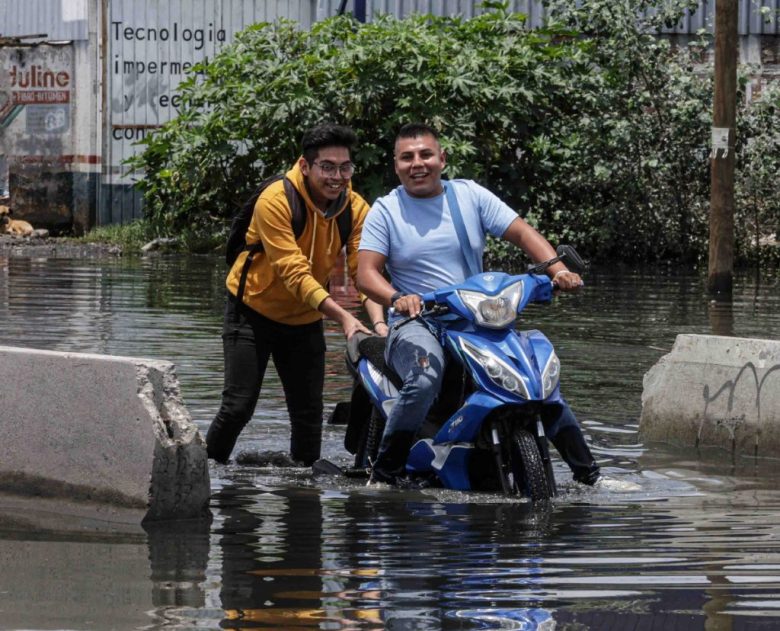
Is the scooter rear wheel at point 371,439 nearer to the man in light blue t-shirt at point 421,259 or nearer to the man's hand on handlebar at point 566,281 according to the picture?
the man in light blue t-shirt at point 421,259

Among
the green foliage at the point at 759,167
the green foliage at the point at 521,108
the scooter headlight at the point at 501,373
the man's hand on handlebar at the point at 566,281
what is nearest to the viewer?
the scooter headlight at the point at 501,373

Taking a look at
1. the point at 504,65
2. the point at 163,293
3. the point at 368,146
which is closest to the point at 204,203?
the point at 368,146

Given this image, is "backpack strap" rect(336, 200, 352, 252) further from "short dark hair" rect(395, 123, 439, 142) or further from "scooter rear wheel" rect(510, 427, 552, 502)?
Answer: "scooter rear wheel" rect(510, 427, 552, 502)

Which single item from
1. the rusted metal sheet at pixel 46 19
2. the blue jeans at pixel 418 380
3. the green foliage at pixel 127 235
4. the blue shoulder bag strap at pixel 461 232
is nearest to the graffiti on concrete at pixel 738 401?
the blue jeans at pixel 418 380

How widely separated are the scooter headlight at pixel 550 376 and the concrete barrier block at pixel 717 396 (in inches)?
77.7

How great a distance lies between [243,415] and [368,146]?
51.8ft

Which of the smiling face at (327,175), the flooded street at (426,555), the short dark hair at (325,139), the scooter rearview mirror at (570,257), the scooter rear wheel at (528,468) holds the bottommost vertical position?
the flooded street at (426,555)

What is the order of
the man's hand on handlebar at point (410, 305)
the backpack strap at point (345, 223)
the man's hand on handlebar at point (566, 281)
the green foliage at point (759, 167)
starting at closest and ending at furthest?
the man's hand on handlebar at point (410, 305)
the man's hand on handlebar at point (566, 281)
the backpack strap at point (345, 223)
the green foliage at point (759, 167)

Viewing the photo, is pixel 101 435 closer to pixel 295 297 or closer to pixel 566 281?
pixel 295 297

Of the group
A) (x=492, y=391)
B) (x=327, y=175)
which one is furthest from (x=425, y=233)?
(x=492, y=391)

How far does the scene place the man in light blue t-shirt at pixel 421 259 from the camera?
7.68 m

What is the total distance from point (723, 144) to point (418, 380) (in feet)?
39.5

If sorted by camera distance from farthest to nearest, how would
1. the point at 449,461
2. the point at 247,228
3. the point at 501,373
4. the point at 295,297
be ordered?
the point at 247,228, the point at 295,297, the point at 449,461, the point at 501,373

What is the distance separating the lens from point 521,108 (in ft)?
79.6
